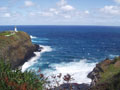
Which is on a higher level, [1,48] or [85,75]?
[1,48]

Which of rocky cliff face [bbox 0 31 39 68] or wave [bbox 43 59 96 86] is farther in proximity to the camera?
rocky cliff face [bbox 0 31 39 68]

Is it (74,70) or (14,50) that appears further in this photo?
(14,50)

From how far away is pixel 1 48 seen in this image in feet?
146

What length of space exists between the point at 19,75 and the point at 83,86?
1894 cm

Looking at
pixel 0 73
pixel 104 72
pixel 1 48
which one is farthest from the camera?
pixel 1 48

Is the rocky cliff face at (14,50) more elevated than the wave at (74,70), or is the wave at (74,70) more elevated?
the rocky cliff face at (14,50)

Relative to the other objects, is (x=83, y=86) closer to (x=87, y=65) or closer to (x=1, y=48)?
(x=87, y=65)

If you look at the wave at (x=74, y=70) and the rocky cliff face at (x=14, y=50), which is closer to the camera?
the wave at (x=74, y=70)

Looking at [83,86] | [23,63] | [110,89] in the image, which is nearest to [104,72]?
[83,86]

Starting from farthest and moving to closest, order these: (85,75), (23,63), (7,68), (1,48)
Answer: (23,63)
(1,48)
(85,75)
(7,68)

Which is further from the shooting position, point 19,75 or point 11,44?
point 11,44

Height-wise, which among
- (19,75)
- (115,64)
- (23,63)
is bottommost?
(23,63)

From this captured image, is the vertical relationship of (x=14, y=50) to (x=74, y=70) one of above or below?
above

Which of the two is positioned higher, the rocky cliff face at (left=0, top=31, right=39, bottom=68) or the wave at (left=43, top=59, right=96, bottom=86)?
the rocky cliff face at (left=0, top=31, right=39, bottom=68)
